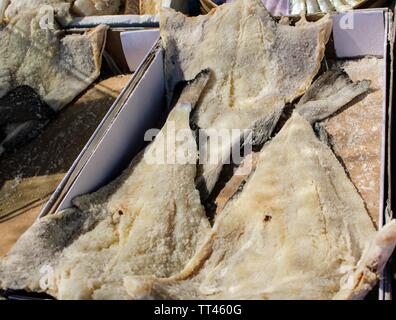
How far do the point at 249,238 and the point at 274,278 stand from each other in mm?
415

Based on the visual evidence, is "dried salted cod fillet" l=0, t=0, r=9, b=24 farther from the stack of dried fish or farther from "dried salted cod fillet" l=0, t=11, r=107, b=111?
the stack of dried fish

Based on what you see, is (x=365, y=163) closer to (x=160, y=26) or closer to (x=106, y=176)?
(x=106, y=176)

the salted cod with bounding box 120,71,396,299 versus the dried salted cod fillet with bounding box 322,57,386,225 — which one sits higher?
the salted cod with bounding box 120,71,396,299

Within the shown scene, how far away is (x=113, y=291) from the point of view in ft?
9.91

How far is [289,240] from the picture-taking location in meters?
3.27

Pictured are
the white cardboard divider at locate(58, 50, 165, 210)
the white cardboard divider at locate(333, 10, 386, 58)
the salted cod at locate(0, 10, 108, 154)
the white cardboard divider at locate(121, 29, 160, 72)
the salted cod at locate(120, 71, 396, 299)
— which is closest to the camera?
the salted cod at locate(120, 71, 396, 299)

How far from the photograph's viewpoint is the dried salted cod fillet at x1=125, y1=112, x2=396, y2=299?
2.91 m

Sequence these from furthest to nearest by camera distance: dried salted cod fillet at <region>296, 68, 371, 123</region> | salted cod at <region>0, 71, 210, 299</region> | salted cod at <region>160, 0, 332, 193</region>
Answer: salted cod at <region>160, 0, 332, 193</region>, dried salted cod fillet at <region>296, 68, 371, 123</region>, salted cod at <region>0, 71, 210, 299</region>

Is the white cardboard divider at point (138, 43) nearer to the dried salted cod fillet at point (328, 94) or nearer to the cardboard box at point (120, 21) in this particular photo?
the cardboard box at point (120, 21)

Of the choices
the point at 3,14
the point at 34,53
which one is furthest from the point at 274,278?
the point at 3,14

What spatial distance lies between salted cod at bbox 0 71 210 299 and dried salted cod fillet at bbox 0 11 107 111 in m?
1.80

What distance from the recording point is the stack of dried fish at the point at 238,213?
305cm

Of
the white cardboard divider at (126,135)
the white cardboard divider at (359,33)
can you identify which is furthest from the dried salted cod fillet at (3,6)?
the white cardboard divider at (359,33)

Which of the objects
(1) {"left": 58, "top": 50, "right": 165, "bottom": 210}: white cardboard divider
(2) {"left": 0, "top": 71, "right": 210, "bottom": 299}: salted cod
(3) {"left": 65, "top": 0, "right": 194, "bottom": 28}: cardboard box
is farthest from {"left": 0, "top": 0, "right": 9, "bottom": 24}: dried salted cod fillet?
(2) {"left": 0, "top": 71, "right": 210, "bottom": 299}: salted cod
